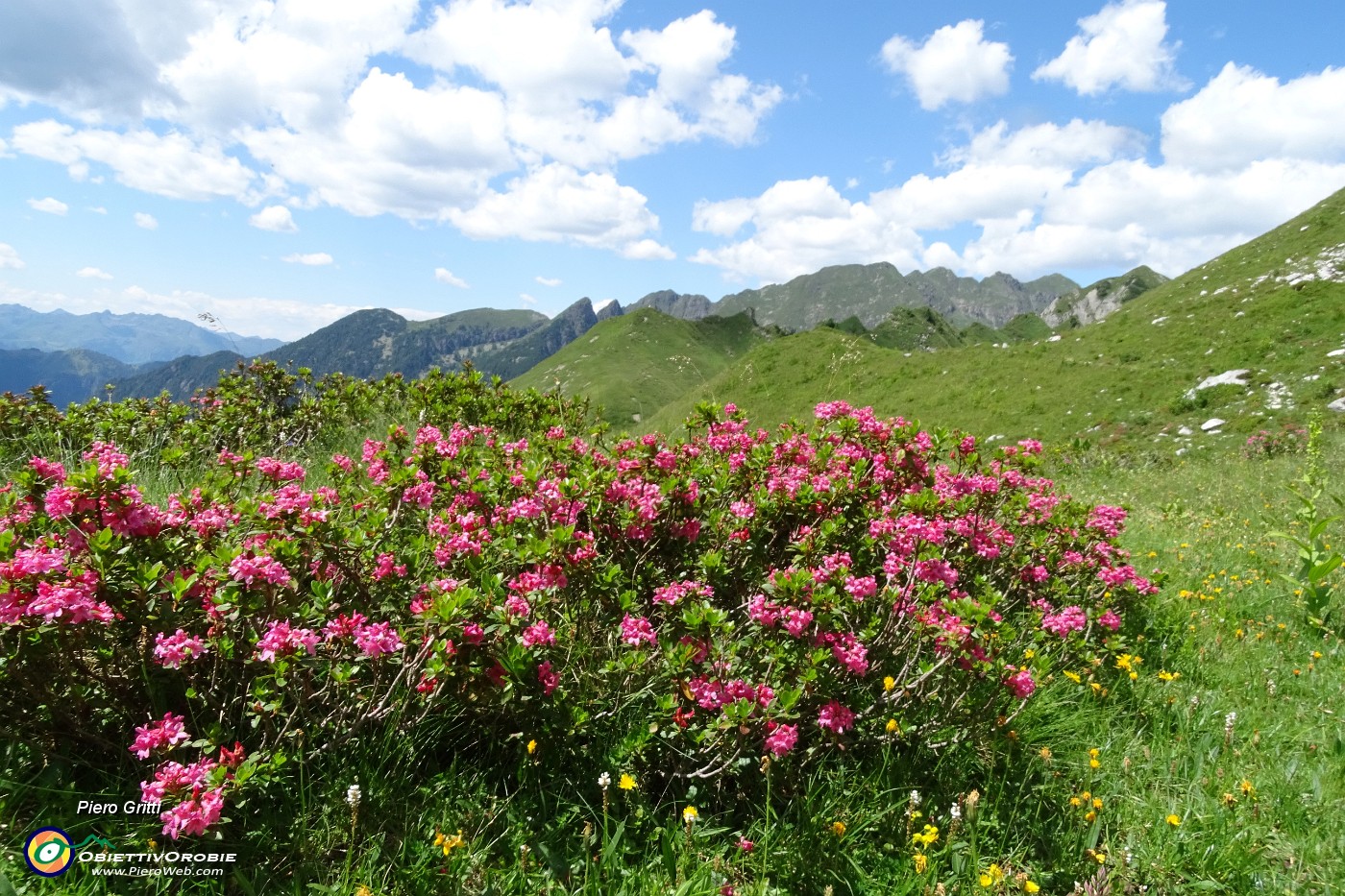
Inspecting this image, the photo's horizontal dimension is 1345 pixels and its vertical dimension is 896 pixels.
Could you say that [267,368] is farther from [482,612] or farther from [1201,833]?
[1201,833]

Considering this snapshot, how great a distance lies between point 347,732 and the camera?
2828 mm

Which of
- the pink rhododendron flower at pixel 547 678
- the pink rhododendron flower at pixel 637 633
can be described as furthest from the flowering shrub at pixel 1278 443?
the pink rhododendron flower at pixel 547 678

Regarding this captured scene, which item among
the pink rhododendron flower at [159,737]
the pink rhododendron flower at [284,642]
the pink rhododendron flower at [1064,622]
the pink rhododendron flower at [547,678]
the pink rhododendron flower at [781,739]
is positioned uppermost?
the pink rhododendron flower at [284,642]

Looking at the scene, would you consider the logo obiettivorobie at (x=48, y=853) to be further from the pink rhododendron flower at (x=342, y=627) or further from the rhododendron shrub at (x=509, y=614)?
the pink rhododendron flower at (x=342, y=627)

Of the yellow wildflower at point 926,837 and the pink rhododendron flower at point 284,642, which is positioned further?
the yellow wildflower at point 926,837

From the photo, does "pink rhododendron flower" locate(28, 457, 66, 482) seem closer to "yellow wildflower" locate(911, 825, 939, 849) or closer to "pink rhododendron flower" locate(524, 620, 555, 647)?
"pink rhododendron flower" locate(524, 620, 555, 647)

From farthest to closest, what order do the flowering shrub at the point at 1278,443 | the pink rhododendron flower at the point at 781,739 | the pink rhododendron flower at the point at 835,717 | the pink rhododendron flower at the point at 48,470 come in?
the flowering shrub at the point at 1278,443 → the pink rhododendron flower at the point at 48,470 → the pink rhododendron flower at the point at 835,717 → the pink rhododendron flower at the point at 781,739

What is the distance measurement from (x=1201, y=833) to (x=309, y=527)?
15.0 feet

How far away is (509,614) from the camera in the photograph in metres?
2.96

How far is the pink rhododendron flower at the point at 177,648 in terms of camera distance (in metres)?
2.52

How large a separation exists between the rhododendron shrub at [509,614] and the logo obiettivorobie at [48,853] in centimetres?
38

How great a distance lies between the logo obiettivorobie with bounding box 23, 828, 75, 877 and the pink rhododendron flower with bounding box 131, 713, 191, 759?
1.21ft

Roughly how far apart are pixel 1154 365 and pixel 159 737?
1099 inches

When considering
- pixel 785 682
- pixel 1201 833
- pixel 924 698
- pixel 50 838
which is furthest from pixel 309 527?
pixel 1201 833
